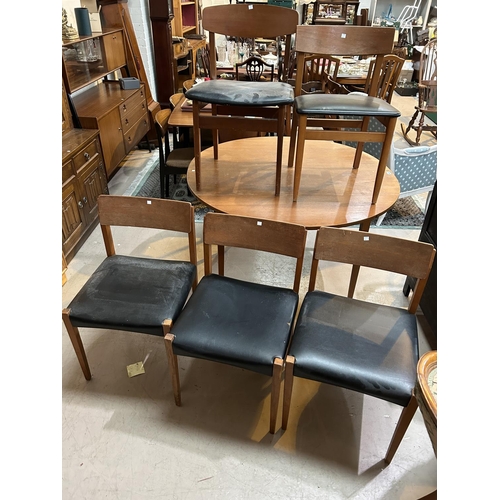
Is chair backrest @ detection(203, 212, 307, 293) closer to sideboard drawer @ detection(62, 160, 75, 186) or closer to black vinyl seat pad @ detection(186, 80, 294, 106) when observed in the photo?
black vinyl seat pad @ detection(186, 80, 294, 106)

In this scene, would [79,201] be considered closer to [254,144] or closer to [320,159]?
[254,144]

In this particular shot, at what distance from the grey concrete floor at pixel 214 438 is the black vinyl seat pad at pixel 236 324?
0.40m

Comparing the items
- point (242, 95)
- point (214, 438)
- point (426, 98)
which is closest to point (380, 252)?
point (242, 95)

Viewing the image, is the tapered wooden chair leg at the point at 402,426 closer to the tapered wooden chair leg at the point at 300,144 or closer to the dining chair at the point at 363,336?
the dining chair at the point at 363,336

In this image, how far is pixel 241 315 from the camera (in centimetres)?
140

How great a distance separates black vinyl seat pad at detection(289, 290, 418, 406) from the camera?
46.6 inches

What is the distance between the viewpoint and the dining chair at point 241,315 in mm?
1269

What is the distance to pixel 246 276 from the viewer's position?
2287mm

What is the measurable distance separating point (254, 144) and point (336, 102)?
37.3 inches

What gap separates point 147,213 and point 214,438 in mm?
1019

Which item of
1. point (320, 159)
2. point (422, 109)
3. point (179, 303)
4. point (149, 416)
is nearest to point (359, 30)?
point (320, 159)

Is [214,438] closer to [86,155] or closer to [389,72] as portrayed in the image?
[86,155]

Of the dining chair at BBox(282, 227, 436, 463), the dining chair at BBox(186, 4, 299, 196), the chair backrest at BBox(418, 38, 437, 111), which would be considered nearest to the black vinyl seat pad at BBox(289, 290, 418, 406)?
the dining chair at BBox(282, 227, 436, 463)

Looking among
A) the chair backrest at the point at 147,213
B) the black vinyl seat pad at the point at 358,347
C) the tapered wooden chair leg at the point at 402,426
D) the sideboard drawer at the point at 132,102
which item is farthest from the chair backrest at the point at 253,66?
the tapered wooden chair leg at the point at 402,426
